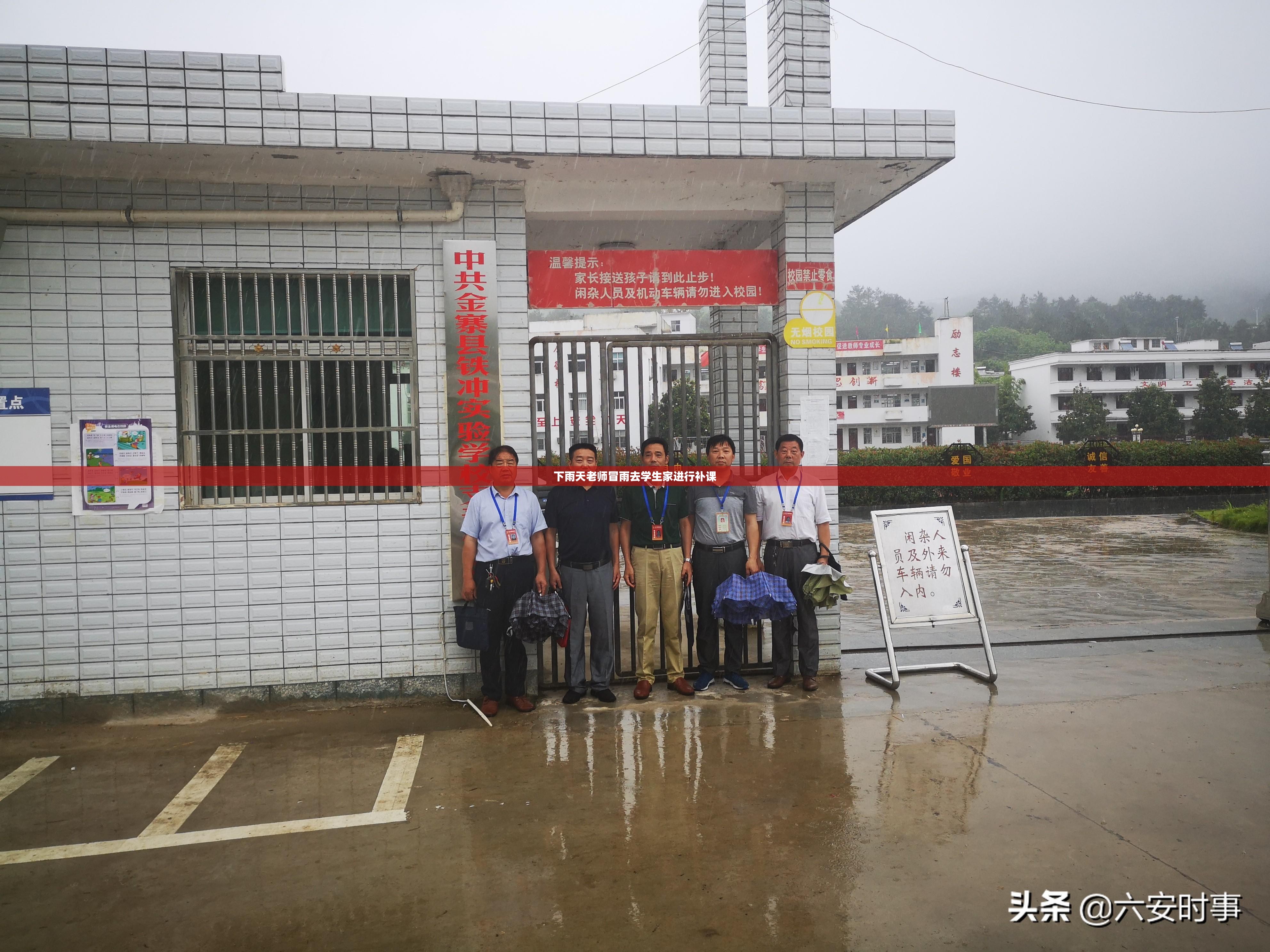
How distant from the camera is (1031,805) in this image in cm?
382

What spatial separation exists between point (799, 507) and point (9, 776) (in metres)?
4.73

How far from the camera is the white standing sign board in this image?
235 inches

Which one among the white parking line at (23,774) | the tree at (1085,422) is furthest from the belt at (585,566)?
the tree at (1085,422)

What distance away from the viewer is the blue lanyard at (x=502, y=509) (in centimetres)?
542

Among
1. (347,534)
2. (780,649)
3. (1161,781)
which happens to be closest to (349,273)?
(347,534)

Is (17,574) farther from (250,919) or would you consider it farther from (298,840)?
(250,919)

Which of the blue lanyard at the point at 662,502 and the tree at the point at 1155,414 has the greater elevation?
the tree at the point at 1155,414

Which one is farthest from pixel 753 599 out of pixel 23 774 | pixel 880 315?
pixel 880 315

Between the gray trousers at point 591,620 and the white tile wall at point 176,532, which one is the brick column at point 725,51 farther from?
the gray trousers at point 591,620

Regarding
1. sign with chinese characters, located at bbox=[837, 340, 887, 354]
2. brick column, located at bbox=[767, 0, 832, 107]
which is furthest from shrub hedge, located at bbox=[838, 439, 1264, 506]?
sign with chinese characters, located at bbox=[837, 340, 887, 354]

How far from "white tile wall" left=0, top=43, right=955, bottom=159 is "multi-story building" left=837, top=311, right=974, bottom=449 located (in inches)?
2340

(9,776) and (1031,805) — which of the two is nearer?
(1031,805)

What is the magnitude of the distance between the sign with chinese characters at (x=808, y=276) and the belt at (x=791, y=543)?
1.76m

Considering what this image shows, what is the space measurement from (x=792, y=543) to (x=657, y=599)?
98 cm
